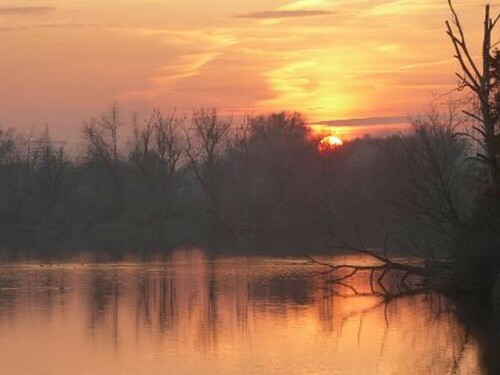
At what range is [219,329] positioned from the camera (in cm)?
2153

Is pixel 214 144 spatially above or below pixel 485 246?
above

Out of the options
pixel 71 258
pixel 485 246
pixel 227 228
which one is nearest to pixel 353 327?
pixel 485 246

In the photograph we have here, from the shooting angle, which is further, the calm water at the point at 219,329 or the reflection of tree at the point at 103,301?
the reflection of tree at the point at 103,301

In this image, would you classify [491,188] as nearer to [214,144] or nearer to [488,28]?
[488,28]

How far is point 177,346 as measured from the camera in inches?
754

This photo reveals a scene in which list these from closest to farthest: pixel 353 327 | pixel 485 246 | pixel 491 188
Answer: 1. pixel 353 327
2. pixel 491 188
3. pixel 485 246

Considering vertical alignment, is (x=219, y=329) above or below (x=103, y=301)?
below

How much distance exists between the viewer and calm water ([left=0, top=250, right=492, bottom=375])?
17172 millimetres

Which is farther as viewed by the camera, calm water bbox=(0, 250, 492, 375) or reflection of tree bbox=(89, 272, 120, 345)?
reflection of tree bbox=(89, 272, 120, 345)

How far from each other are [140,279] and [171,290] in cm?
407

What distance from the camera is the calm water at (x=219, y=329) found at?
17.2 metres

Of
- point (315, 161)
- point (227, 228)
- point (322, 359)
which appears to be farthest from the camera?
point (315, 161)

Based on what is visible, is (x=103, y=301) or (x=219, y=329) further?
(x=103, y=301)

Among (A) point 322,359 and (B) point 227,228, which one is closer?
(A) point 322,359
